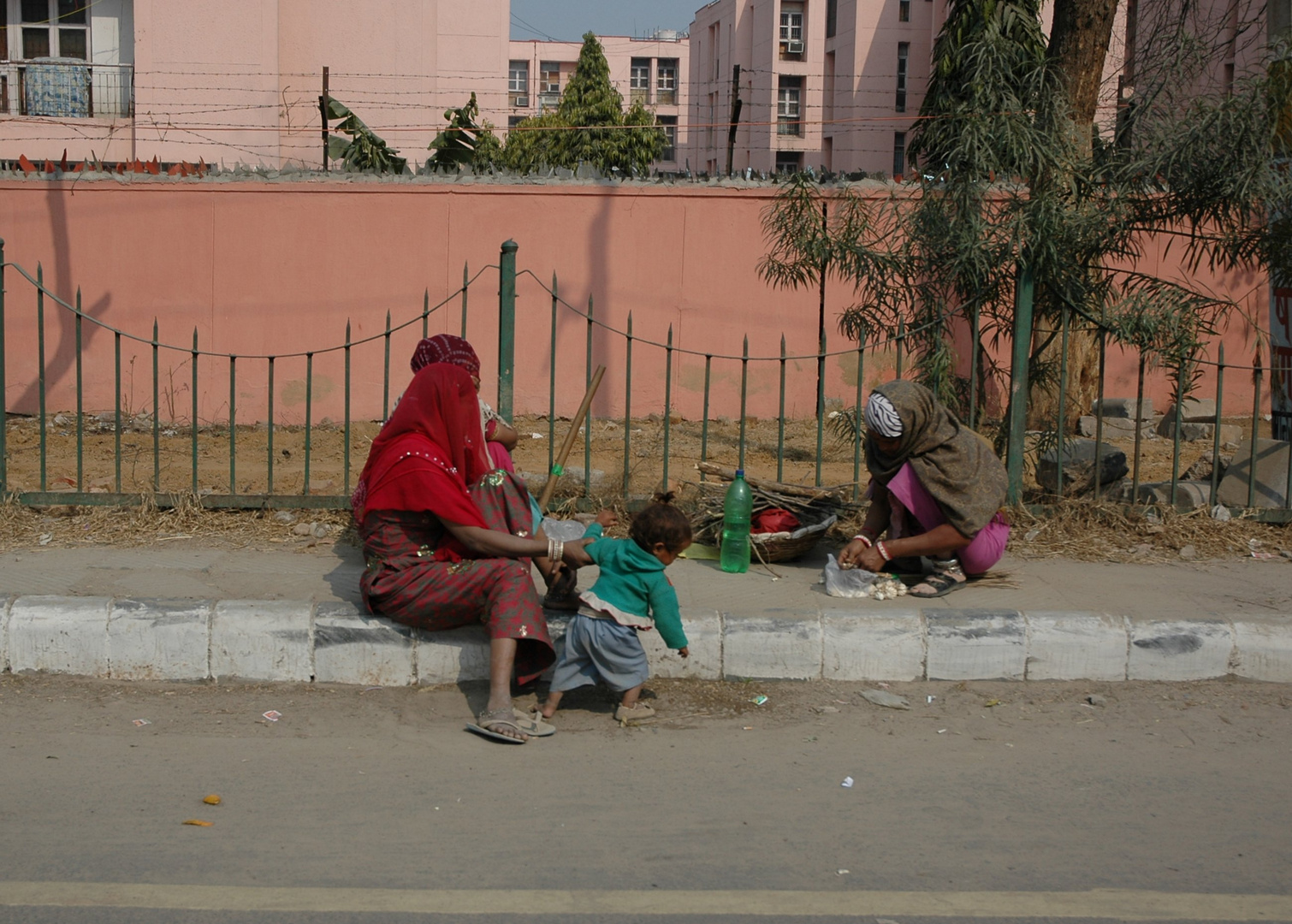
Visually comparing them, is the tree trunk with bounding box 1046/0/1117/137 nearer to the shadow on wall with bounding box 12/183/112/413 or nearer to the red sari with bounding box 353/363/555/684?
the red sari with bounding box 353/363/555/684

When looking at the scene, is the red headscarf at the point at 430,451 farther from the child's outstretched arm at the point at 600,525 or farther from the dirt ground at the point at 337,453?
the dirt ground at the point at 337,453

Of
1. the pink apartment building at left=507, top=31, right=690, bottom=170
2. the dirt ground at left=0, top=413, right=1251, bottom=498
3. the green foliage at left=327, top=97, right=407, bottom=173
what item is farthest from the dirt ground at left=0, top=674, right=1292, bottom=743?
the pink apartment building at left=507, top=31, right=690, bottom=170

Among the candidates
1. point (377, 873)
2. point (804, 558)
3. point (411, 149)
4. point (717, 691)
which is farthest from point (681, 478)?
point (411, 149)

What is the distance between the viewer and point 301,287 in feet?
34.8

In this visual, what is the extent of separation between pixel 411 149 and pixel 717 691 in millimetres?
17871

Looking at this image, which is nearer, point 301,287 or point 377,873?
point 377,873

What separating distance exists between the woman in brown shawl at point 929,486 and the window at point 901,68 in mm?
41624

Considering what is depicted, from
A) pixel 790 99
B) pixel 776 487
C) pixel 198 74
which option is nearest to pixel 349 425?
pixel 776 487

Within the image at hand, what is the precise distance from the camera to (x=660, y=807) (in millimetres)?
3521

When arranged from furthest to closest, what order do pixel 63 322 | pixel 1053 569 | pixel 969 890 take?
pixel 63 322, pixel 1053 569, pixel 969 890

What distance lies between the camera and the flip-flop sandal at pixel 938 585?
5051mm

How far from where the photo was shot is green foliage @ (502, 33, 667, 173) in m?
29.5

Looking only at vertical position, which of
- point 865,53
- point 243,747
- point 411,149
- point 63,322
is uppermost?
point 865,53

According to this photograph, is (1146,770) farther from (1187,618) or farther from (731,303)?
(731,303)
